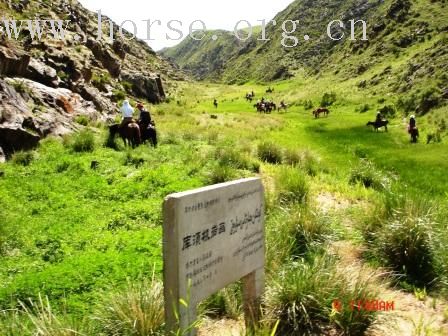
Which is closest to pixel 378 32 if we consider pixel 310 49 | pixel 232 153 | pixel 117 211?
pixel 310 49

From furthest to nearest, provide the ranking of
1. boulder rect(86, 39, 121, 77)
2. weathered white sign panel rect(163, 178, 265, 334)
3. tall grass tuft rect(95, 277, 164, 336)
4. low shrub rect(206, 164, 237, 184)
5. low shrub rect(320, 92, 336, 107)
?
low shrub rect(320, 92, 336, 107)
boulder rect(86, 39, 121, 77)
low shrub rect(206, 164, 237, 184)
tall grass tuft rect(95, 277, 164, 336)
weathered white sign panel rect(163, 178, 265, 334)

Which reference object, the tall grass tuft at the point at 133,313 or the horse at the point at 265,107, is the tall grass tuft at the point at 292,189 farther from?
the horse at the point at 265,107

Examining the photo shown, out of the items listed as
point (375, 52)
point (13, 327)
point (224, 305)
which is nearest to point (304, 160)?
point (224, 305)

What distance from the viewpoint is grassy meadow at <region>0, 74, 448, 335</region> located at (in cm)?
573

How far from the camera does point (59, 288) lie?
23.0 feet

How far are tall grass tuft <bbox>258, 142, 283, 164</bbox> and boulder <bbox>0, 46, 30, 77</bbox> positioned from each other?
43.4 ft

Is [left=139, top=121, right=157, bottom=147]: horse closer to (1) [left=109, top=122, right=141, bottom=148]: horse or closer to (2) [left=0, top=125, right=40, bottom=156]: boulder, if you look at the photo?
(1) [left=109, top=122, right=141, bottom=148]: horse

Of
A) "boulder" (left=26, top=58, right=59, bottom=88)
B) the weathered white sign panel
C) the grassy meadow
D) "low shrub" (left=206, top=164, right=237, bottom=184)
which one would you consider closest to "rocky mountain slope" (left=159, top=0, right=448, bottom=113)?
the grassy meadow

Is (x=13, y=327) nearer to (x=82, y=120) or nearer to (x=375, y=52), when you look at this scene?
(x=82, y=120)

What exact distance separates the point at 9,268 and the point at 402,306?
5945mm

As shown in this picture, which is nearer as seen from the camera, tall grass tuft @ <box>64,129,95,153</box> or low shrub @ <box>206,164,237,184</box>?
low shrub @ <box>206,164,237,184</box>

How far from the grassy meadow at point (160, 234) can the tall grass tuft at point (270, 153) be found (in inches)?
2.5

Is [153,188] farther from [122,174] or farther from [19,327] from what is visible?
[19,327]

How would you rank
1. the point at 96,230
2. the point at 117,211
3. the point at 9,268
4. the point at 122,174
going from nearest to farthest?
the point at 9,268 → the point at 96,230 → the point at 117,211 → the point at 122,174
